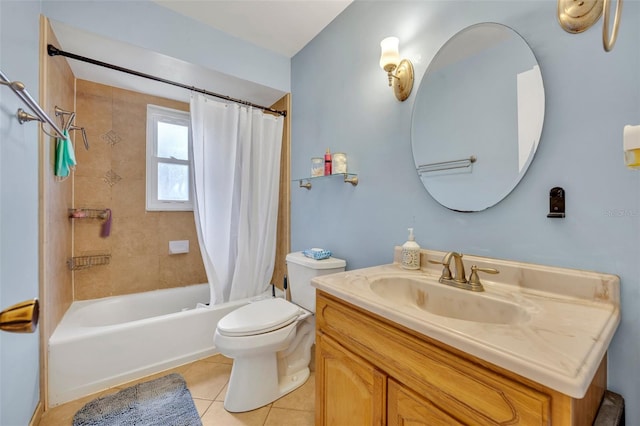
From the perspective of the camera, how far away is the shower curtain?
1.96 m

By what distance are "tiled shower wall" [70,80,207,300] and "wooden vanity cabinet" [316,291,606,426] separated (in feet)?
6.77

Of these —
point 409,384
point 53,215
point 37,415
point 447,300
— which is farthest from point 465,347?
point 53,215

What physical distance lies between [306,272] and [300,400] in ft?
2.41

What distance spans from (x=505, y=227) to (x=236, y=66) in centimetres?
214

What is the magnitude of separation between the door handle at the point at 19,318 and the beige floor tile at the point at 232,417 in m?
1.20

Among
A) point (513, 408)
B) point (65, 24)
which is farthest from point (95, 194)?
point (513, 408)

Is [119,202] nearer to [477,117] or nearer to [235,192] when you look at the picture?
[235,192]

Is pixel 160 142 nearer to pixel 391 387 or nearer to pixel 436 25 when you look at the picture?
pixel 436 25

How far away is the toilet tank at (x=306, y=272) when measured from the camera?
1.62 m

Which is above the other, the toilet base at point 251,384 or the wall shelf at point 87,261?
the wall shelf at point 87,261

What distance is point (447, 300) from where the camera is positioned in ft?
3.25

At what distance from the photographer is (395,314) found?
723 millimetres

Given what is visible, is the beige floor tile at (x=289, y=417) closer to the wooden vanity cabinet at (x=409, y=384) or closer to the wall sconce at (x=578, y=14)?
the wooden vanity cabinet at (x=409, y=384)

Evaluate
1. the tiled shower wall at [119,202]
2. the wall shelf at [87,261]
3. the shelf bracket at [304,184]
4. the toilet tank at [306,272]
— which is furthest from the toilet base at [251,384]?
the wall shelf at [87,261]
